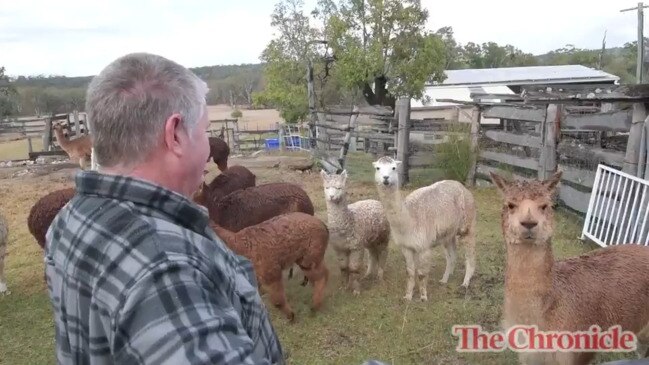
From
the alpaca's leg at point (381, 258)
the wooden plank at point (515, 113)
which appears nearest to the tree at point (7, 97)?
the wooden plank at point (515, 113)

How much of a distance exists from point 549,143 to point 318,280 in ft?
17.5

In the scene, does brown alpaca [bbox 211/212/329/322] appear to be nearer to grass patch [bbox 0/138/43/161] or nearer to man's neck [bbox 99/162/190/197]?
man's neck [bbox 99/162/190/197]

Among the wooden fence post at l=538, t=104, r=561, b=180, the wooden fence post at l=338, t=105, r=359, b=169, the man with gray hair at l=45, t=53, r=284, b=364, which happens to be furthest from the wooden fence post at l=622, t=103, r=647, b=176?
the wooden fence post at l=338, t=105, r=359, b=169

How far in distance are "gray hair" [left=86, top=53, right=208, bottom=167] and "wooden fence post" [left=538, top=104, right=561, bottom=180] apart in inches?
338

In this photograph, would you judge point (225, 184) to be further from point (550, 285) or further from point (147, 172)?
point (147, 172)

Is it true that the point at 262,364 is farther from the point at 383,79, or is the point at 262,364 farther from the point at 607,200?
the point at 383,79

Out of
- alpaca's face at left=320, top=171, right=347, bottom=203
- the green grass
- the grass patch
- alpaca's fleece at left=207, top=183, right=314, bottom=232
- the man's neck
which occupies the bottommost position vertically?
the grass patch

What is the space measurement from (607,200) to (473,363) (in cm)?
383

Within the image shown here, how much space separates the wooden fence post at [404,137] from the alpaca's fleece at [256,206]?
579 cm

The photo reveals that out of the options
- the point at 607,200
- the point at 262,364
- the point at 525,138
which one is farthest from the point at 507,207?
the point at 525,138

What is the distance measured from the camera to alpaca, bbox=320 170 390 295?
236 inches

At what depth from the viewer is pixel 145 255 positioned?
1079 mm

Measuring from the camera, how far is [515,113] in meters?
10.3

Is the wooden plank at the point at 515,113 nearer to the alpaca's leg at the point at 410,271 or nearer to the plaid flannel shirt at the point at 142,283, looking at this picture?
the alpaca's leg at the point at 410,271
